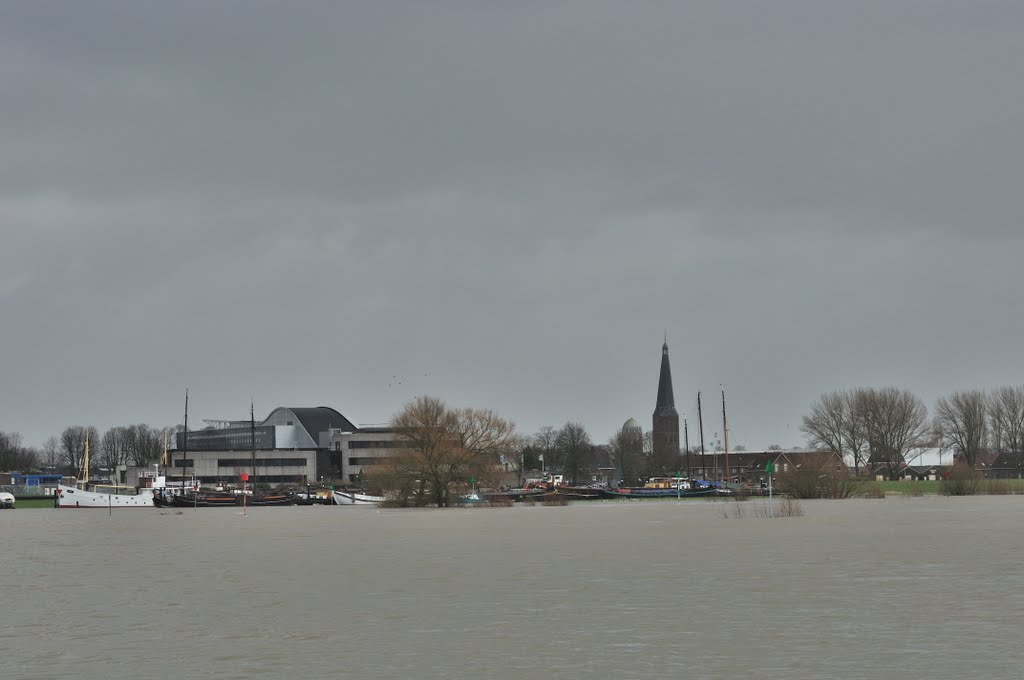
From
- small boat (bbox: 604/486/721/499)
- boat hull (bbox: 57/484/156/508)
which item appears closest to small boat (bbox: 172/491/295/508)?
boat hull (bbox: 57/484/156/508)

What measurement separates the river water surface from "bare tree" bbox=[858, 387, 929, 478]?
324 feet

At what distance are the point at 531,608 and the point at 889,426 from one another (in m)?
131

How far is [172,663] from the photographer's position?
19.6 m

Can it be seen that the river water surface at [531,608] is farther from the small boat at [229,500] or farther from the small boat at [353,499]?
the small boat at [229,500]

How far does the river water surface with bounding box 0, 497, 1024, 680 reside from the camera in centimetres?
1903

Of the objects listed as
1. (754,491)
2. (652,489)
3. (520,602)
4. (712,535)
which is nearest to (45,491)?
(652,489)

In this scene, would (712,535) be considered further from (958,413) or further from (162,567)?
(958,413)

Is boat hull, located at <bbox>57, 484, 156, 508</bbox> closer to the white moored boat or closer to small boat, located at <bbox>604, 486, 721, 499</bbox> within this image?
the white moored boat

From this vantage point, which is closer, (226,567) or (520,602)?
(520,602)

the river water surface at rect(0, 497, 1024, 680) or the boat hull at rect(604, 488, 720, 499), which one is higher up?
the river water surface at rect(0, 497, 1024, 680)

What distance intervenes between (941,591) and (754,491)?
114029mm

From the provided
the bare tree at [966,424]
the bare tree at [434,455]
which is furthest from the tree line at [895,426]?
the bare tree at [434,455]

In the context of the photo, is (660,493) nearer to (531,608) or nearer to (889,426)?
(889,426)

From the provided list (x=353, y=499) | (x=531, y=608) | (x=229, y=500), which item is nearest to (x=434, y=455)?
(x=353, y=499)
